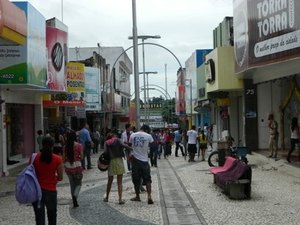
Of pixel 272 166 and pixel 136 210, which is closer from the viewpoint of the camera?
pixel 136 210

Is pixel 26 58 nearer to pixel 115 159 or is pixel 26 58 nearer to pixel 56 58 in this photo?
pixel 56 58

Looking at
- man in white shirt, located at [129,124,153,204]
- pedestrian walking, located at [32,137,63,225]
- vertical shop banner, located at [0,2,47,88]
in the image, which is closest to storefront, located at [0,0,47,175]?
vertical shop banner, located at [0,2,47,88]

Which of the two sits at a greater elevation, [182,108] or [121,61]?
[121,61]

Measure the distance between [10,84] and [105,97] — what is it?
102ft

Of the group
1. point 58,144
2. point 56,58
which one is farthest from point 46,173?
point 56,58

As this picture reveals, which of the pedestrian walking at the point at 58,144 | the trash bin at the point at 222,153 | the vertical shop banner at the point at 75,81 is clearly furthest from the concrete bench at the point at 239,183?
the vertical shop banner at the point at 75,81

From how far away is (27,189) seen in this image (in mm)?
7406

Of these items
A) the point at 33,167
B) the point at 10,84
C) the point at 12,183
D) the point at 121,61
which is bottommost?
the point at 12,183

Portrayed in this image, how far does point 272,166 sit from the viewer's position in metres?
19.1

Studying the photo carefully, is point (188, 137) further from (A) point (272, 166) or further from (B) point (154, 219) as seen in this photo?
(B) point (154, 219)

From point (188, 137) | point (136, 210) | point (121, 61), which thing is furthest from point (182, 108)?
point (136, 210)

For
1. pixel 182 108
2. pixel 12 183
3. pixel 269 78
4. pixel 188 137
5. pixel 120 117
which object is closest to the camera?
pixel 12 183

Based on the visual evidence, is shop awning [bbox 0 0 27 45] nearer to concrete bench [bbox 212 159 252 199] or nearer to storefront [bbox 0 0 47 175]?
storefront [bbox 0 0 47 175]

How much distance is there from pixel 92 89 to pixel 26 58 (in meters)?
23.5
